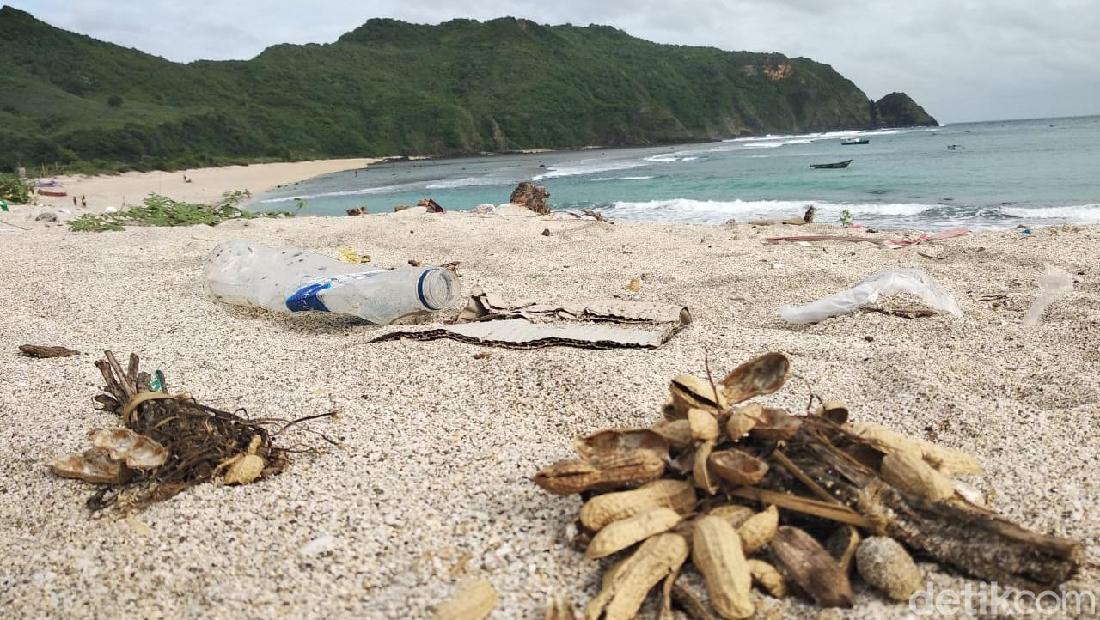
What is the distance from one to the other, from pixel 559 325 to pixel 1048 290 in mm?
3428

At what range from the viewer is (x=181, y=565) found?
5.90 ft

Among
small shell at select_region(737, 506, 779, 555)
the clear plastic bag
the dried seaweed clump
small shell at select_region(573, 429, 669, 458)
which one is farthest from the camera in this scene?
the clear plastic bag

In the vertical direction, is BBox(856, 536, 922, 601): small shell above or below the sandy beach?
below

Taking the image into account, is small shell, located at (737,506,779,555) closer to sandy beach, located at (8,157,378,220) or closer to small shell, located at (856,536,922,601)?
small shell, located at (856,536,922,601)

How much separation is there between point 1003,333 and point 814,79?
10468 centimetres

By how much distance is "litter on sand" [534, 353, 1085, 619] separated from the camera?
1.54 metres

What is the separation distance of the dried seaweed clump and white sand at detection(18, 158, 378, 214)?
13.6 m

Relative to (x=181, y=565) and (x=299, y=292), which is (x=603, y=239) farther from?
(x=181, y=565)

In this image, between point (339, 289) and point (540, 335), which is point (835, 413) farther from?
point (339, 289)

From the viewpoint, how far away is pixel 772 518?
165 cm

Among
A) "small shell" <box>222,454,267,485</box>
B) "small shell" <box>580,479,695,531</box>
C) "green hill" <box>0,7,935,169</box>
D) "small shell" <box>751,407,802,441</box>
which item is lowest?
"small shell" <box>222,454,267,485</box>

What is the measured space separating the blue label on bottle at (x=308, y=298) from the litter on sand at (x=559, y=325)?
695mm

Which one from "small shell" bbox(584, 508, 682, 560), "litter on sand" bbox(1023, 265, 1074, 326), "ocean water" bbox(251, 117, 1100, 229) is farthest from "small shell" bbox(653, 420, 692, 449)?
"ocean water" bbox(251, 117, 1100, 229)

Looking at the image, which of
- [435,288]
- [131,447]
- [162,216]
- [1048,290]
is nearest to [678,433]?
[131,447]
